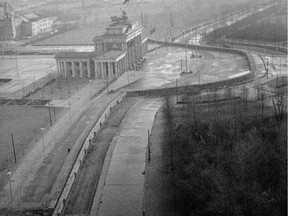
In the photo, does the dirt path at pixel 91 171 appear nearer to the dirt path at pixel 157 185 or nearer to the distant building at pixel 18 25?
the dirt path at pixel 157 185

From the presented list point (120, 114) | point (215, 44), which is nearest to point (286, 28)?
point (215, 44)

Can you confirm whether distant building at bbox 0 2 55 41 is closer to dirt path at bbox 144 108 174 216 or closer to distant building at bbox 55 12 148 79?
distant building at bbox 55 12 148 79

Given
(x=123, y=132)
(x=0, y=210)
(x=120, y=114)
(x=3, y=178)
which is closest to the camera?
(x=0, y=210)

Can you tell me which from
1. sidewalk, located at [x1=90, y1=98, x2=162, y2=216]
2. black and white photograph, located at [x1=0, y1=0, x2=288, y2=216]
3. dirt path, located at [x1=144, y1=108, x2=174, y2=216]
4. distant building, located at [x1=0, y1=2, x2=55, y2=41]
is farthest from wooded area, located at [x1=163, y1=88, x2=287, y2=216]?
distant building, located at [x1=0, y1=2, x2=55, y2=41]

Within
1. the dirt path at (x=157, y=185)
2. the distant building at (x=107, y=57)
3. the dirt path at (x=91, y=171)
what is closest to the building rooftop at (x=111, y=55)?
the distant building at (x=107, y=57)

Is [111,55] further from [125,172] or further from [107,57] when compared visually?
[125,172]

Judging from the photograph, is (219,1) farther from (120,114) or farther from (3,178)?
(3,178)

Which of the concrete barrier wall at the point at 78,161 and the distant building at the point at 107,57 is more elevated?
the distant building at the point at 107,57
